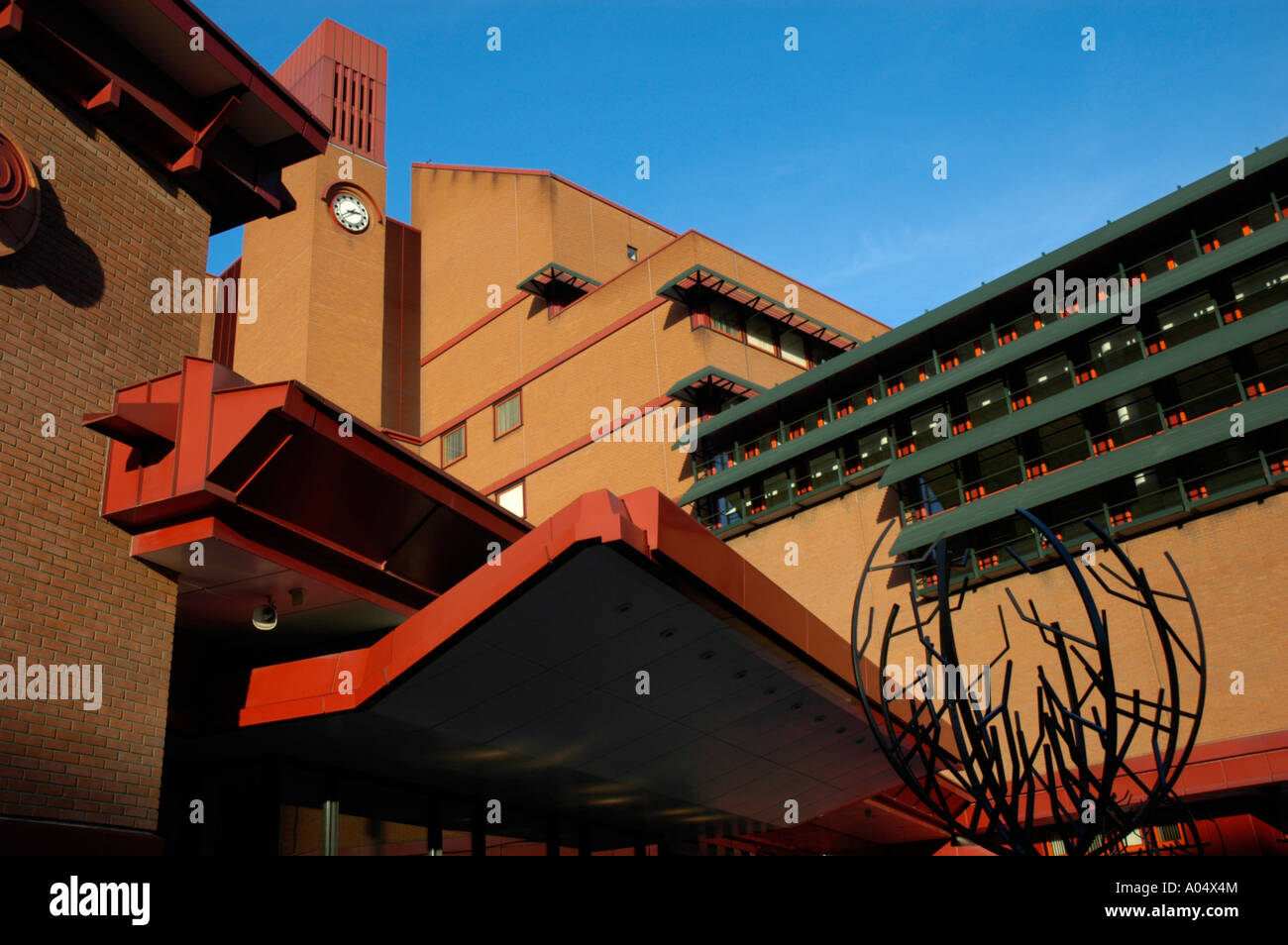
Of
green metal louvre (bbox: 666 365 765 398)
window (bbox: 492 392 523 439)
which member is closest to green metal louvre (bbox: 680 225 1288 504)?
green metal louvre (bbox: 666 365 765 398)

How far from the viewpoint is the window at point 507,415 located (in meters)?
51.3

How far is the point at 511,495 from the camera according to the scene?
1998 inches

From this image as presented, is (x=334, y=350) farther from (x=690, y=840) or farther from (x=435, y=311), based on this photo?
(x=690, y=840)

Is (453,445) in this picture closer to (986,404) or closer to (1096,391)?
(986,404)

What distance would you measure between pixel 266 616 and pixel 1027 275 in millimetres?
29298

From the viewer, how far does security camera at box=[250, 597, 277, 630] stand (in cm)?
1375

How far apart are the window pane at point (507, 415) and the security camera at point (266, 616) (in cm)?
3749

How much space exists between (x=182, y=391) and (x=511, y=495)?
38.5m

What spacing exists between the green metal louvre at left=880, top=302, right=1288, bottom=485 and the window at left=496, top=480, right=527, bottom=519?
61.0ft

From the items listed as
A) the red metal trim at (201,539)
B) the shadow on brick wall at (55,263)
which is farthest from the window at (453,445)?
the red metal trim at (201,539)

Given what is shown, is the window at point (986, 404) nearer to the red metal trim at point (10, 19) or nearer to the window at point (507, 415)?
the window at point (507, 415)

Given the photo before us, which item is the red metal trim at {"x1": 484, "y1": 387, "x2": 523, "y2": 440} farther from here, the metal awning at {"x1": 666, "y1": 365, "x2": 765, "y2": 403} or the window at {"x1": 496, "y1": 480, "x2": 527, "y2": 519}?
the metal awning at {"x1": 666, "y1": 365, "x2": 765, "y2": 403}

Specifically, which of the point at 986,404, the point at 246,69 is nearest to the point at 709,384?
the point at 986,404
